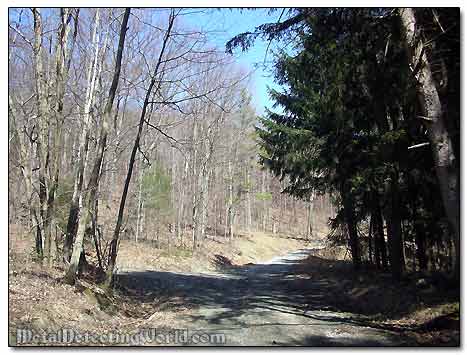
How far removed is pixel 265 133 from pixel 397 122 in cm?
612

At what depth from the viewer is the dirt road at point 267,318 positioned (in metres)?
5.88

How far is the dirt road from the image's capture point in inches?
232

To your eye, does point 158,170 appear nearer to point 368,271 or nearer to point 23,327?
point 368,271

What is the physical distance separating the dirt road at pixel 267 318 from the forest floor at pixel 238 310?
16mm

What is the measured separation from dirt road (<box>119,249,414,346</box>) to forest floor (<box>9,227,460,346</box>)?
0.02 m

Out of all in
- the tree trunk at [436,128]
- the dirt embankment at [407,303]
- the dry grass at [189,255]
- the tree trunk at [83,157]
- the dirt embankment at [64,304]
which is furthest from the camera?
the dry grass at [189,255]

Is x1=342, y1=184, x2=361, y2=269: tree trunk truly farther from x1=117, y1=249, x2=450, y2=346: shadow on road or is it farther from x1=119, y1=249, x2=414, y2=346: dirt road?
x1=119, y1=249, x2=414, y2=346: dirt road

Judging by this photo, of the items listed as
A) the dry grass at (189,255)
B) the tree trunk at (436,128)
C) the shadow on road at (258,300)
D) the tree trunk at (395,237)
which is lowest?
the dry grass at (189,255)

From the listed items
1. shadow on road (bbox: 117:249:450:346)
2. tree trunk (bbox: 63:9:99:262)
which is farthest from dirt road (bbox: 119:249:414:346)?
tree trunk (bbox: 63:9:99:262)

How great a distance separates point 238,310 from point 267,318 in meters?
1.06

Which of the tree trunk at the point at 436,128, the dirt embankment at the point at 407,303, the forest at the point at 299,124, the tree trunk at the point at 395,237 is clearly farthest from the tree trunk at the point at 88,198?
the tree trunk at the point at 395,237

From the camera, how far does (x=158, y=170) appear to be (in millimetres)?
25094

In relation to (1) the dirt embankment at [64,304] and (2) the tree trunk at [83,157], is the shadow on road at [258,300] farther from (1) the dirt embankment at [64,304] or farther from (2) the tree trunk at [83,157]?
(2) the tree trunk at [83,157]

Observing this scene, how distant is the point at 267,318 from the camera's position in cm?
773
